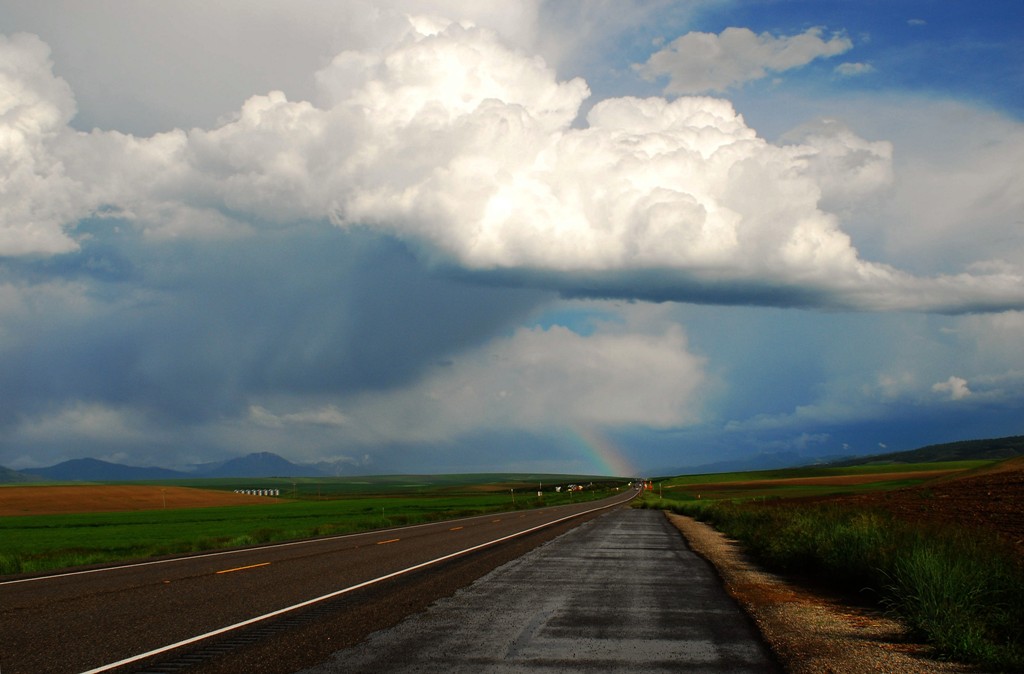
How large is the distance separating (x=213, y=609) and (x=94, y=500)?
121270 mm

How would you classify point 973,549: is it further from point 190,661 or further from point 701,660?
point 190,661

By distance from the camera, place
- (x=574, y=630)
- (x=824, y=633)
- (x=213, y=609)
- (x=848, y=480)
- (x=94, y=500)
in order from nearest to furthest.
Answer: (x=574, y=630) < (x=824, y=633) < (x=213, y=609) < (x=94, y=500) < (x=848, y=480)

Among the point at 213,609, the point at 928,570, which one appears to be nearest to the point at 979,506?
the point at 928,570

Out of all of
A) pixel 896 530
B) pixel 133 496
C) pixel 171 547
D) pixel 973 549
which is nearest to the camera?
pixel 973 549

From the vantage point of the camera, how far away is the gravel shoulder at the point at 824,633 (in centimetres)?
877

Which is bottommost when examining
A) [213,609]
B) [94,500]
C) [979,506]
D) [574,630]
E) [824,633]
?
[94,500]

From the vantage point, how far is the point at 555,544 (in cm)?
2648

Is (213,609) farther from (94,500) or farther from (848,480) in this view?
(848,480)

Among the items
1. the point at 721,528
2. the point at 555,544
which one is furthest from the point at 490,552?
the point at 721,528

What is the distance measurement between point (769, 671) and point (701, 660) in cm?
78

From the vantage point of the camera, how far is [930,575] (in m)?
11.4

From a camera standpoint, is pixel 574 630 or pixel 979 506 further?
pixel 979 506

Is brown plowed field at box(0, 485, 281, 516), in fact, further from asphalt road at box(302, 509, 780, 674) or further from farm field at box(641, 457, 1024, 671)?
farm field at box(641, 457, 1024, 671)

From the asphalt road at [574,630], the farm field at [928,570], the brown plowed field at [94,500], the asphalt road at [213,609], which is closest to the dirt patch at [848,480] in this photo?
the brown plowed field at [94,500]
